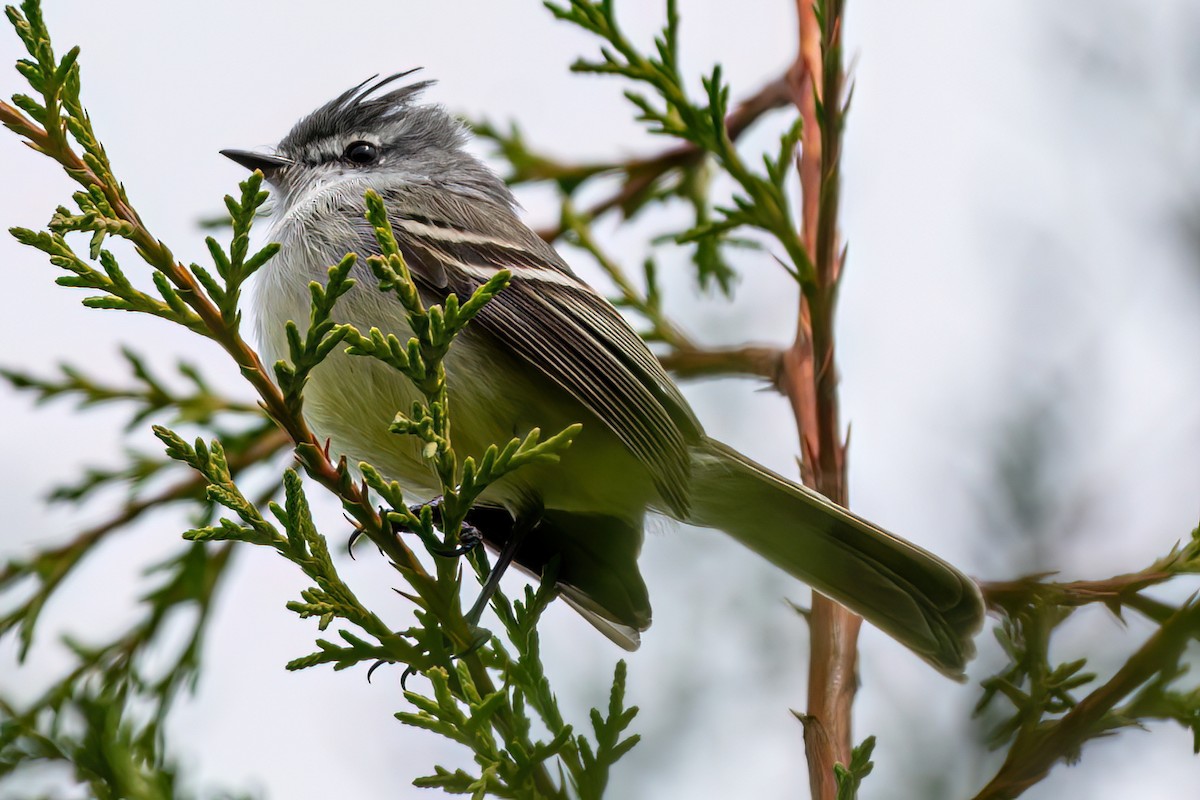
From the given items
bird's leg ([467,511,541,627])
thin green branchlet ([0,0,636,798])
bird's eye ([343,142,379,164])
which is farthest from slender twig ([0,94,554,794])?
bird's eye ([343,142,379,164])

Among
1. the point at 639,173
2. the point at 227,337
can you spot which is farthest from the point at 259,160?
the point at 227,337

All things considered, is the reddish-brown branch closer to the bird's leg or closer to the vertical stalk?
the vertical stalk

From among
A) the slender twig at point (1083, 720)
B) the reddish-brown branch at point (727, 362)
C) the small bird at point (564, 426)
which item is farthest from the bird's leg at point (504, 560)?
the slender twig at point (1083, 720)

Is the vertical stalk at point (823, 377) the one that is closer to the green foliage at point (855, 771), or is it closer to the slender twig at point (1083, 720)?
the green foliage at point (855, 771)

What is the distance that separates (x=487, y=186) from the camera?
430 centimetres

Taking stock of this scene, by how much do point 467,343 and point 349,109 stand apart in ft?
5.04

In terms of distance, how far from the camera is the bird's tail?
3.34 meters

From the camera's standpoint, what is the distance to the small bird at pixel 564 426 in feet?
10.4

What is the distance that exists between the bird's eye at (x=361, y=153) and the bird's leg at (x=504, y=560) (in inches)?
63.3

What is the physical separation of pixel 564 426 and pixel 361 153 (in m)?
1.57

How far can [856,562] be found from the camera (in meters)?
3.42

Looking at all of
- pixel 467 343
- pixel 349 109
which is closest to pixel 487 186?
pixel 349 109

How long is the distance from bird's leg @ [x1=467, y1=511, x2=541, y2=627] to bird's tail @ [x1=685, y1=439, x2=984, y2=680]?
0.54 metres

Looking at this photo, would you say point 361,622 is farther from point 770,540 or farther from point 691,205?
point 691,205
